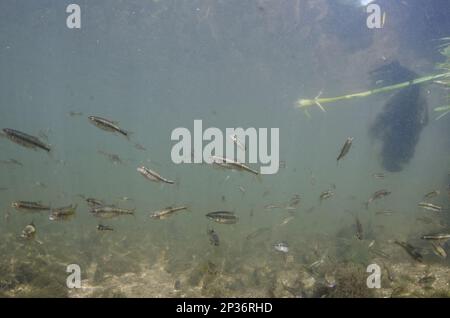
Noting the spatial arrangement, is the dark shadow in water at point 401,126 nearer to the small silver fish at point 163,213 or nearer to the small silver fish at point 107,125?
the small silver fish at point 163,213

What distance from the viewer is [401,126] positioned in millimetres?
18281

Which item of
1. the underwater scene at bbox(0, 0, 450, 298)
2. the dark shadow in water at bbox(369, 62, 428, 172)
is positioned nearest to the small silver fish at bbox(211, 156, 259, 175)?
the underwater scene at bbox(0, 0, 450, 298)

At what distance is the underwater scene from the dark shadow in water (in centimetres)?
7

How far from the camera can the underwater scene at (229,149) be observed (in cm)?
888

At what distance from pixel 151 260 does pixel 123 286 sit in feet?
7.95

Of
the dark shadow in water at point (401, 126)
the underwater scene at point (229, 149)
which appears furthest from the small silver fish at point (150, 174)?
the dark shadow in water at point (401, 126)

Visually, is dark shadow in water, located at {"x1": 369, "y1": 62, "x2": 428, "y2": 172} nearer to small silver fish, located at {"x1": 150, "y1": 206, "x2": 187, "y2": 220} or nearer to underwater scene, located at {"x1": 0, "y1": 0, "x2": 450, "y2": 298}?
underwater scene, located at {"x1": 0, "y1": 0, "x2": 450, "y2": 298}

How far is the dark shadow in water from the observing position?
1802 cm

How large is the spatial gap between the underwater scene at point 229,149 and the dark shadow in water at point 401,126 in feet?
0.23

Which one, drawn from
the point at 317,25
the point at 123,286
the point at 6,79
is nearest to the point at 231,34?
the point at 317,25

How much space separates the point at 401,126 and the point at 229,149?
9.16m

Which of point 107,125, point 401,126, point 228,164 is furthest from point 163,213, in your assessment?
point 401,126
